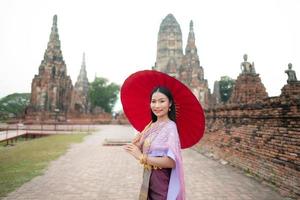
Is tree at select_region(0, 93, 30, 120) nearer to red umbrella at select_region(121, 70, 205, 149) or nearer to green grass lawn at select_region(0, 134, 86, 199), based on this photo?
green grass lawn at select_region(0, 134, 86, 199)

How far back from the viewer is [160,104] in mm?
2613

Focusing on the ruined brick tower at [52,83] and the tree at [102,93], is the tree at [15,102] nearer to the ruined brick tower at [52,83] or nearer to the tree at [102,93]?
the tree at [102,93]

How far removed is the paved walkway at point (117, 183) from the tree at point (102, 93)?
60.5 metres

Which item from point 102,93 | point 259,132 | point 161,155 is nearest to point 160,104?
point 161,155

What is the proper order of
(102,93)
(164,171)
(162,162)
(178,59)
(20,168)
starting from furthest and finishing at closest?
(102,93), (178,59), (20,168), (164,171), (162,162)

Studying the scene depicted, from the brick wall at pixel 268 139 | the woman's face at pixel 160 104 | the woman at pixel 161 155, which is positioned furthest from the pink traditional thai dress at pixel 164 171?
the brick wall at pixel 268 139

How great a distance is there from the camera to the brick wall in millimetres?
5324

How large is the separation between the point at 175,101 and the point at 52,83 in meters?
42.2

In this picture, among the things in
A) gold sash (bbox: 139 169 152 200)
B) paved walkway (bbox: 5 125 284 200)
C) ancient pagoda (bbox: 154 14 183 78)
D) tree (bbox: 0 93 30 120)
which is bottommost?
paved walkway (bbox: 5 125 284 200)

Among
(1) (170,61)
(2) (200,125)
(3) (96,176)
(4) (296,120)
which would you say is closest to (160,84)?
(2) (200,125)

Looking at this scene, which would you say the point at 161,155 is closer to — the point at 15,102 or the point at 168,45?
the point at 168,45

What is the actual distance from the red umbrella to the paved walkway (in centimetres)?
268

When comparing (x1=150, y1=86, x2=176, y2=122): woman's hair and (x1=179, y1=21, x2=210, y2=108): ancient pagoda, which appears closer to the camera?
(x1=150, y1=86, x2=176, y2=122): woman's hair

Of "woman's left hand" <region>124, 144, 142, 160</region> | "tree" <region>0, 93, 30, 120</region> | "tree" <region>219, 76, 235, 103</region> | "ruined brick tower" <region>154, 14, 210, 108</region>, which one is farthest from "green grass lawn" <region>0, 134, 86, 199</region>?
"tree" <region>0, 93, 30, 120</region>
